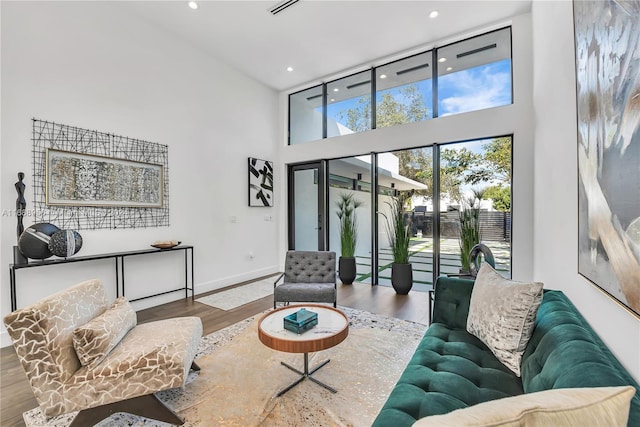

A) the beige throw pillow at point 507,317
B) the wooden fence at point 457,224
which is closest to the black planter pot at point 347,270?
the wooden fence at point 457,224

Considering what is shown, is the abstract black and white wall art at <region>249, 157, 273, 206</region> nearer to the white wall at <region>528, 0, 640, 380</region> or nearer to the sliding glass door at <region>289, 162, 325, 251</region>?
the sliding glass door at <region>289, 162, 325, 251</region>

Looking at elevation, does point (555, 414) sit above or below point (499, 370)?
above

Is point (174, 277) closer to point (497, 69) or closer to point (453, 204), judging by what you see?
point (453, 204)

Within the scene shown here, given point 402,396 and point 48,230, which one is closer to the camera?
point 402,396

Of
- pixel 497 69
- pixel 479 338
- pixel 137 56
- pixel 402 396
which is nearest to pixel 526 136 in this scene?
pixel 497 69

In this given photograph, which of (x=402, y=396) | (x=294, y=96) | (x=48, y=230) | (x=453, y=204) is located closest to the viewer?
(x=402, y=396)

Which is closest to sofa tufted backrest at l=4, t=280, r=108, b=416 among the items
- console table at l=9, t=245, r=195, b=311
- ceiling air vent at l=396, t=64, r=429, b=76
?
console table at l=9, t=245, r=195, b=311

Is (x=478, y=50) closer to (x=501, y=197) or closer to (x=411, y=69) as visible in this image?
(x=411, y=69)

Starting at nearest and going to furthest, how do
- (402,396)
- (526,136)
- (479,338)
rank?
(402,396)
(479,338)
(526,136)

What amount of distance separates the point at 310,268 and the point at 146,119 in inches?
124

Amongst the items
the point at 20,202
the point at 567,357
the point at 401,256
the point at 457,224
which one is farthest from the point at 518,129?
the point at 20,202

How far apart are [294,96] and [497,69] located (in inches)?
154

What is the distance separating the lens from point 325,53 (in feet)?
15.7

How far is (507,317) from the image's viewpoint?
1636 millimetres
